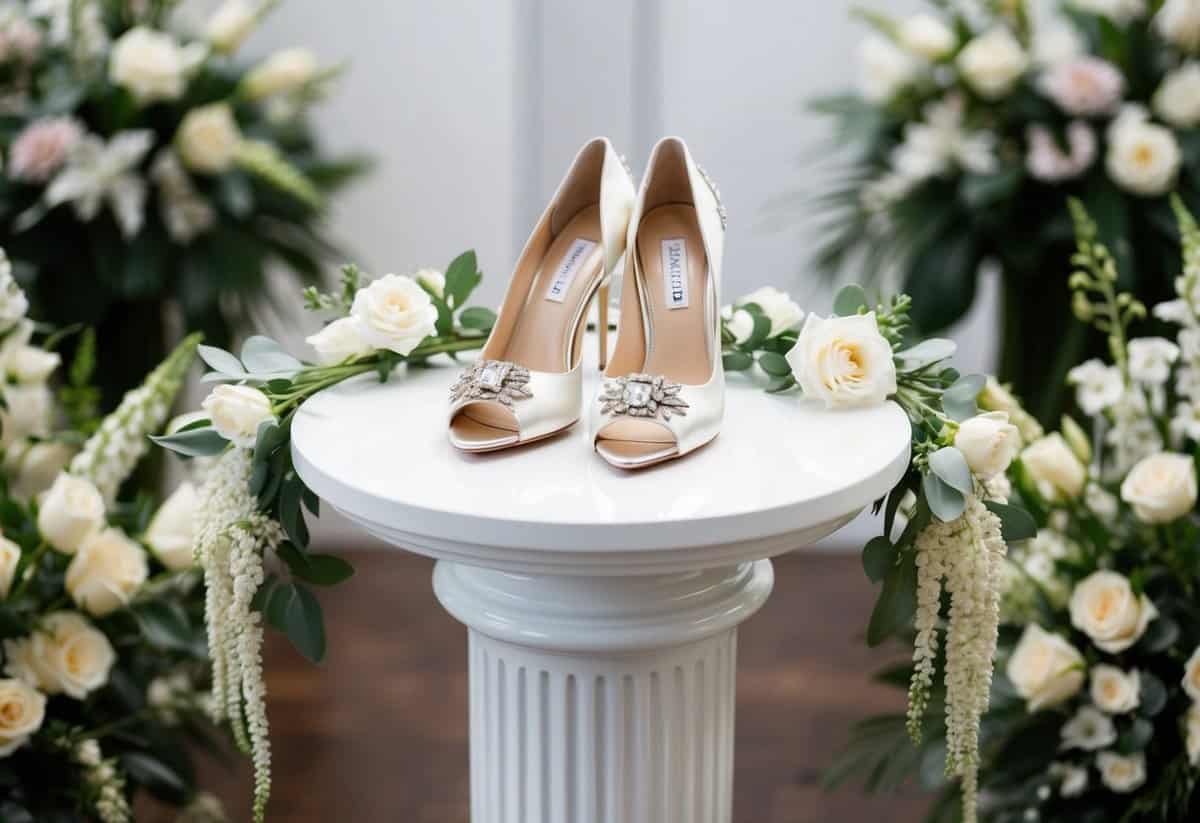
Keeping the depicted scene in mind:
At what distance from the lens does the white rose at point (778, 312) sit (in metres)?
1.67

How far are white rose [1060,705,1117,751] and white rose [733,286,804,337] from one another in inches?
27.8

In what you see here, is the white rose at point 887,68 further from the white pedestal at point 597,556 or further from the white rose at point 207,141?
the white pedestal at point 597,556

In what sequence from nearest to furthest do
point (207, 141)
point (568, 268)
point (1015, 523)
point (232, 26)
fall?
point (1015, 523) < point (568, 268) < point (207, 141) < point (232, 26)

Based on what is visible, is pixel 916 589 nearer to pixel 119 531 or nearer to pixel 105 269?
pixel 119 531

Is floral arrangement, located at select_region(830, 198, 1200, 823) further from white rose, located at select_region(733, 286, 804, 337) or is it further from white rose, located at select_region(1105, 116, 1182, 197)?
white rose, located at select_region(1105, 116, 1182, 197)

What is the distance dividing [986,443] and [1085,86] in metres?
1.55

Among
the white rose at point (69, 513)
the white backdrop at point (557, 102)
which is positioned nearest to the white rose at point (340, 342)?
the white rose at point (69, 513)

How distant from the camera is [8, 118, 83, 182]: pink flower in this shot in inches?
102

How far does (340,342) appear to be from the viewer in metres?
1.59

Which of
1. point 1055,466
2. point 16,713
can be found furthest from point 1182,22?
point 16,713

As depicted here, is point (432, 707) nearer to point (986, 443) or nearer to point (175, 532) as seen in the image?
point (175, 532)

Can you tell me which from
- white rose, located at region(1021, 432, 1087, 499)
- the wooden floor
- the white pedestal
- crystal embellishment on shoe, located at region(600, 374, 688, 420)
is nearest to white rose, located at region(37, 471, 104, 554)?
the white pedestal

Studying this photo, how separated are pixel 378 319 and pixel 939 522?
24.7 inches

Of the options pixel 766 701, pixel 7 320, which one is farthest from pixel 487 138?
pixel 7 320
